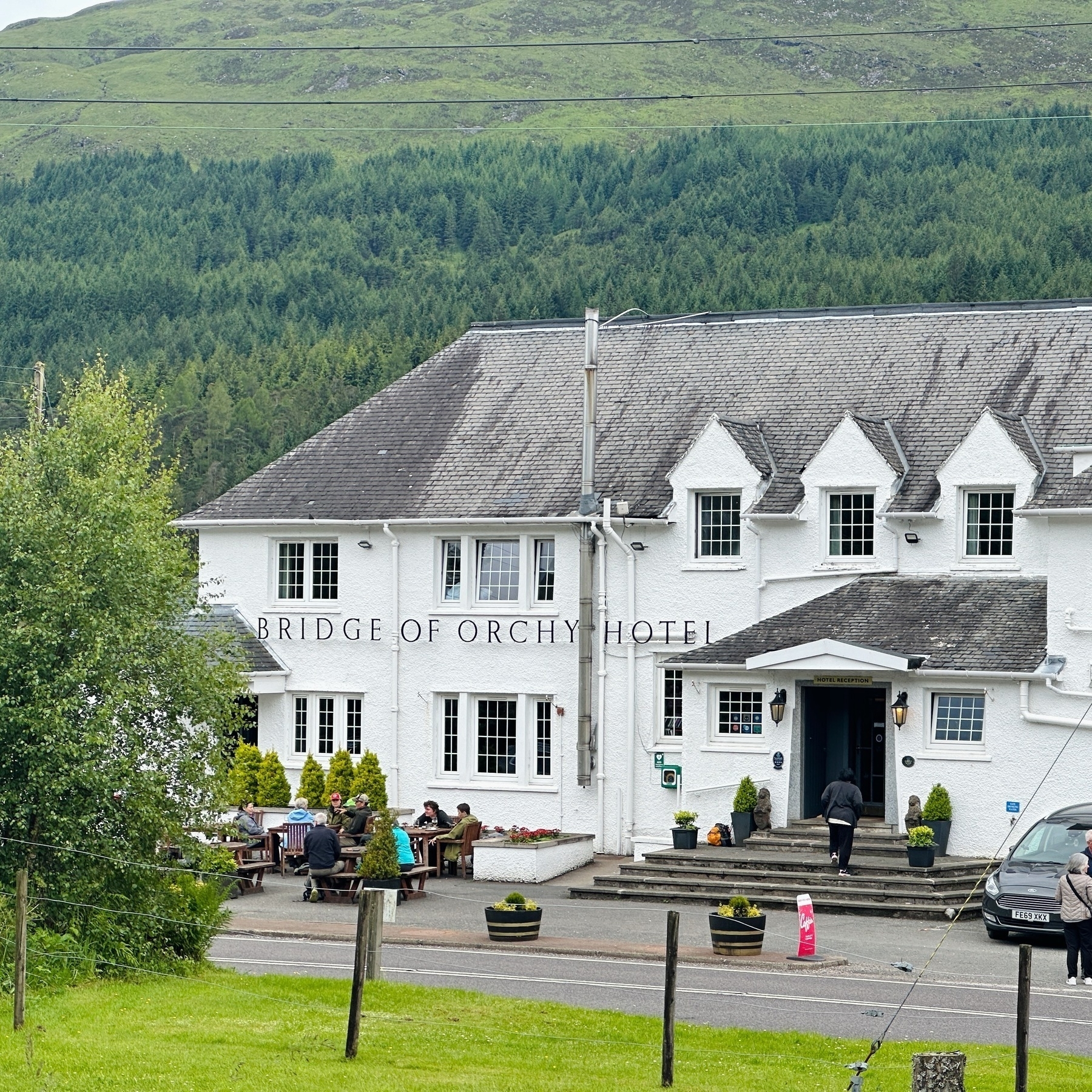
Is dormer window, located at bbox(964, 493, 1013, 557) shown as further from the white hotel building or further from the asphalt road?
the asphalt road

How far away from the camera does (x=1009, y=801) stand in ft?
104

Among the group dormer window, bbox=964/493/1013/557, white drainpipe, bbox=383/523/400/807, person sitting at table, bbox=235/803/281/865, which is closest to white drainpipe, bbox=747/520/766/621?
dormer window, bbox=964/493/1013/557

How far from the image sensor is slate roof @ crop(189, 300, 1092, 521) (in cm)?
3634

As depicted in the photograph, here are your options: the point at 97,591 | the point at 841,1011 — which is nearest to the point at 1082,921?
the point at 841,1011

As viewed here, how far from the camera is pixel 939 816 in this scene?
105ft

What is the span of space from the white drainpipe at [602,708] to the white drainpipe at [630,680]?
405 mm

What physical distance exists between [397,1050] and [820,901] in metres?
13.9

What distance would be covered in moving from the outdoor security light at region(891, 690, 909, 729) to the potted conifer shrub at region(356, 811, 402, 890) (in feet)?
28.9

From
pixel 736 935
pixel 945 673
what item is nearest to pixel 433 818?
pixel 945 673

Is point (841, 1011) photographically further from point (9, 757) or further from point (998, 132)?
point (998, 132)

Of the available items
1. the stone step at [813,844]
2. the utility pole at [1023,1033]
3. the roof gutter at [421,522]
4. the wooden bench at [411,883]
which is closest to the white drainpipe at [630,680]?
the roof gutter at [421,522]

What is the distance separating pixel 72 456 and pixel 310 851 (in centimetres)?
1069

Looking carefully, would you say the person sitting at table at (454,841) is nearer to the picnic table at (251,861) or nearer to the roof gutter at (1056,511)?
the picnic table at (251,861)

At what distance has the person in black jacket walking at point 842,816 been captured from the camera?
3072 centimetres
